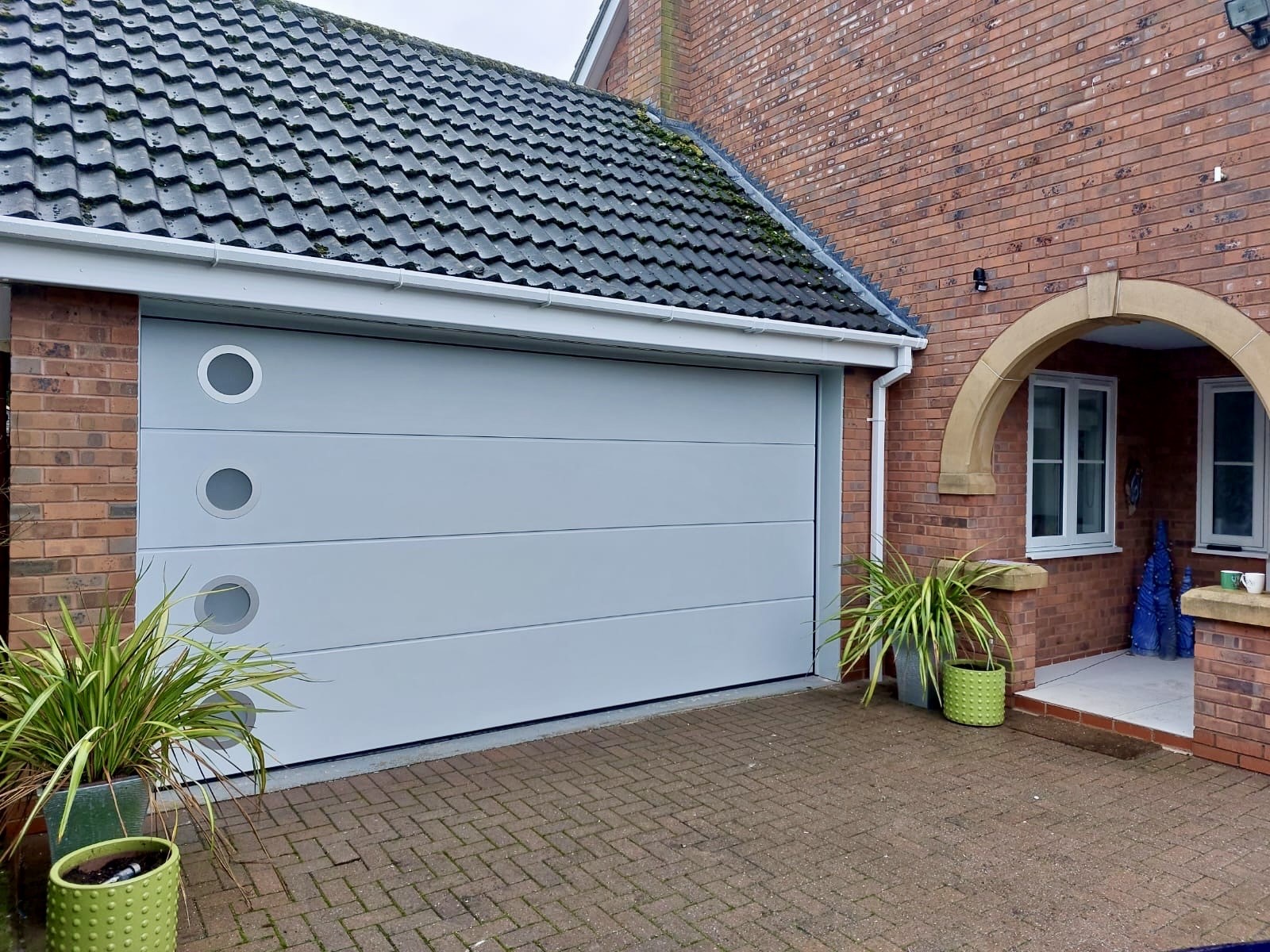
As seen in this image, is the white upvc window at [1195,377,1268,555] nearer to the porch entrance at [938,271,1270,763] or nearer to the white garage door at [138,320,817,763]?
the porch entrance at [938,271,1270,763]

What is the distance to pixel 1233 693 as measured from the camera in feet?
17.6

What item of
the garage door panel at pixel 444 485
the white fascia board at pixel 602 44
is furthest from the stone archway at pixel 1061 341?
the white fascia board at pixel 602 44

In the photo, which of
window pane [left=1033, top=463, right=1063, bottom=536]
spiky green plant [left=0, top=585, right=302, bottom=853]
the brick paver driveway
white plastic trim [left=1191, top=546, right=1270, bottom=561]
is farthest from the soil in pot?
white plastic trim [left=1191, top=546, right=1270, bottom=561]

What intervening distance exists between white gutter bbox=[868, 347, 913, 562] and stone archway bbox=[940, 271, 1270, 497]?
536 mm

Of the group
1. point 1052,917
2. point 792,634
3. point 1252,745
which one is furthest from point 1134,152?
point 1052,917

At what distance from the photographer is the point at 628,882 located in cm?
388

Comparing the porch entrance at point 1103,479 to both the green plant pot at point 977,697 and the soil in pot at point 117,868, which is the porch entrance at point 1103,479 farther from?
the soil in pot at point 117,868

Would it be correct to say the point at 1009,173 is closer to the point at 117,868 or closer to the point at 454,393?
the point at 454,393

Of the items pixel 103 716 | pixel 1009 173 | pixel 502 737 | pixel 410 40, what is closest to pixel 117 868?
pixel 103 716

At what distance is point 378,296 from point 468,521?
154cm

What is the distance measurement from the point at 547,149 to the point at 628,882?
5.91 meters

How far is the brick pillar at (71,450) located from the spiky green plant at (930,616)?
15.6ft

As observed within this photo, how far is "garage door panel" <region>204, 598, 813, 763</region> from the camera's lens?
207 inches

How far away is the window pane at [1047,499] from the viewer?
765 cm
